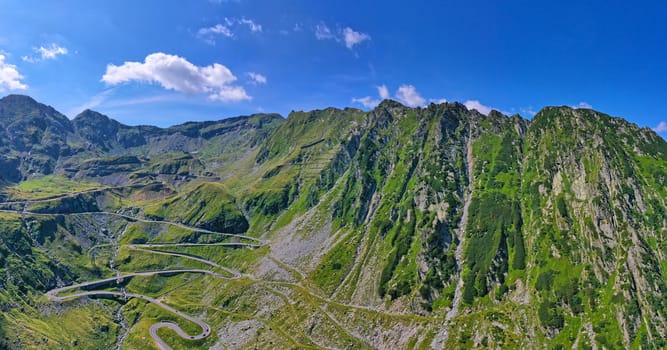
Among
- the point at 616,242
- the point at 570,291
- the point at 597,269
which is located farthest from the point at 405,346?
the point at 616,242

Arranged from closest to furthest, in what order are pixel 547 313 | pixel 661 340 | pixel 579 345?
pixel 661 340
pixel 579 345
pixel 547 313

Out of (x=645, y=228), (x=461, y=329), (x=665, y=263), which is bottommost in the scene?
(x=461, y=329)

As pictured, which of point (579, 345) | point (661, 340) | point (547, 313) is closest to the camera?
point (661, 340)

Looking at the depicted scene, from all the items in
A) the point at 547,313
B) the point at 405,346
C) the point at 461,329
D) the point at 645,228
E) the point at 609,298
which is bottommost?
the point at 405,346

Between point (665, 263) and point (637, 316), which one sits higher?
point (665, 263)

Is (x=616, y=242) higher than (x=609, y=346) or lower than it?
higher

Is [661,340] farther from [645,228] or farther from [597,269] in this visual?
[645,228]

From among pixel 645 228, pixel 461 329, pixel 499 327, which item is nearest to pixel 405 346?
pixel 461 329

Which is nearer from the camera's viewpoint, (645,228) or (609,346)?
(609,346)

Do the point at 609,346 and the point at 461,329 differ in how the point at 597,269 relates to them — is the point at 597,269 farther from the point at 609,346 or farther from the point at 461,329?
the point at 461,329
